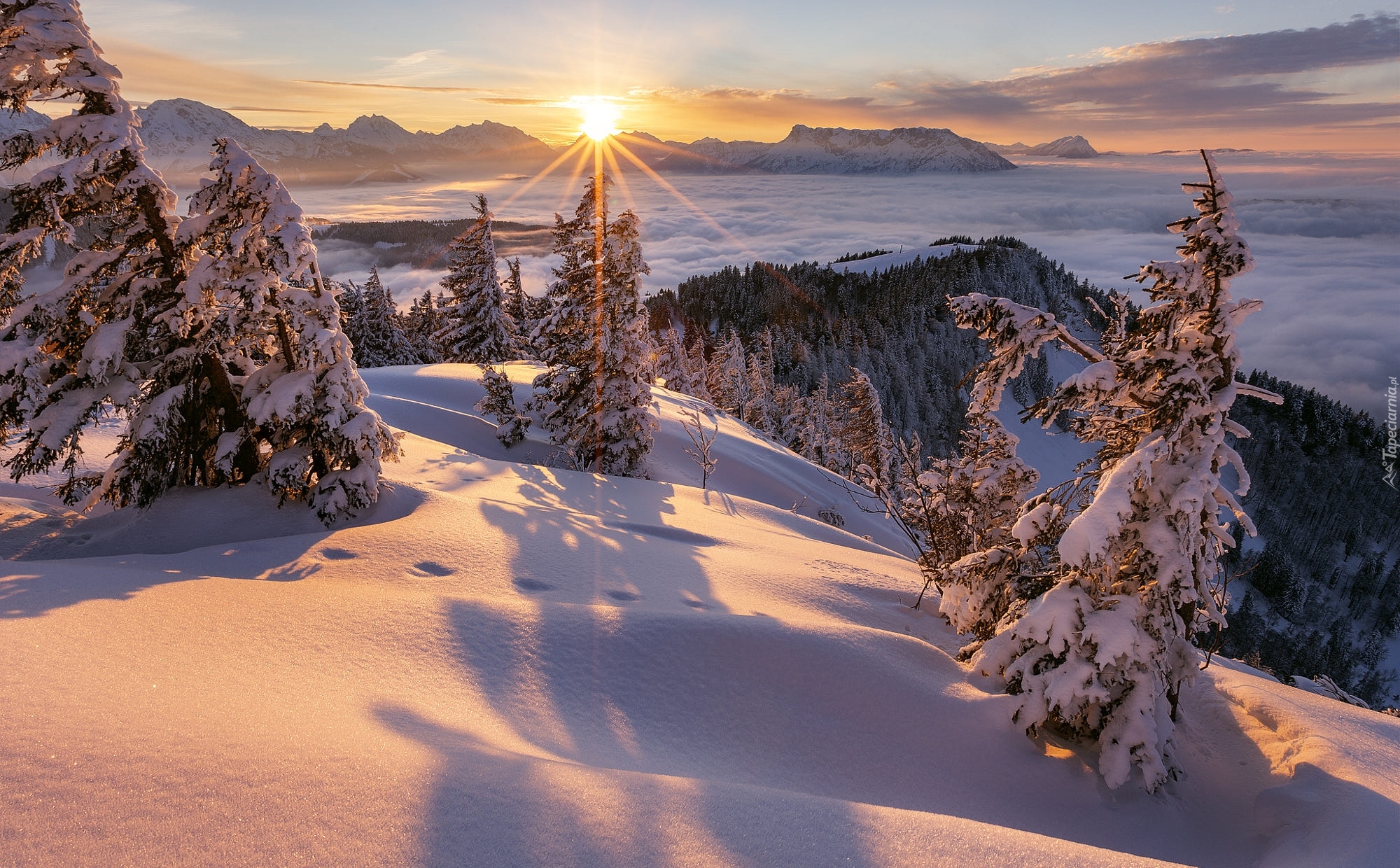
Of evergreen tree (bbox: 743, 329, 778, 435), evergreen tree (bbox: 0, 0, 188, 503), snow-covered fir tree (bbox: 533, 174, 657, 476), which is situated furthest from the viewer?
evergreen tree (bbox: 743, 329, 778, 435)

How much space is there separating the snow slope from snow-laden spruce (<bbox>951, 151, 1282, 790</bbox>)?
2.00 ft

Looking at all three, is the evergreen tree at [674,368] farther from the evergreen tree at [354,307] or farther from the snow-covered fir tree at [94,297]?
the snow-covered fir tree at [94,297]

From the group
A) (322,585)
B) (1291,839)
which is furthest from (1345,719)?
(322,585)

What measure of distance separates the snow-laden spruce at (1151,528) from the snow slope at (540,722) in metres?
0.61

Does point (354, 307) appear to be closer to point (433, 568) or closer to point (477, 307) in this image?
point (477, 307)

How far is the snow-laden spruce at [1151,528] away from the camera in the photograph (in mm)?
6023

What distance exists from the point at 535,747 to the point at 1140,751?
5268mm

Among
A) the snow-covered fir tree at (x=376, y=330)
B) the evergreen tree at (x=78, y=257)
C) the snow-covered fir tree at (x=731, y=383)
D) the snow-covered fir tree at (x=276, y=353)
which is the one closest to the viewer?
the evergreen tree at (x=78, y=257)

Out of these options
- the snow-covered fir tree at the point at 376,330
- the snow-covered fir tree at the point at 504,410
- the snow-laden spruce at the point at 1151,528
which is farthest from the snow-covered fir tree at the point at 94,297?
the snow-covered fir tree at the point at 376,330

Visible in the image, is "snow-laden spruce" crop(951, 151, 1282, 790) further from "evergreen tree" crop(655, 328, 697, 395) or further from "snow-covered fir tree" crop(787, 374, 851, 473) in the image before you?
"evergreen tree" crop(655, 328, 697, 395)

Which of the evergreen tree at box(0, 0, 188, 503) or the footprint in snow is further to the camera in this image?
the evergreen tree at box(0, 0, 188, 503)

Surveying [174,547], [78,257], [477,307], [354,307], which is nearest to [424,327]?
[354,307]

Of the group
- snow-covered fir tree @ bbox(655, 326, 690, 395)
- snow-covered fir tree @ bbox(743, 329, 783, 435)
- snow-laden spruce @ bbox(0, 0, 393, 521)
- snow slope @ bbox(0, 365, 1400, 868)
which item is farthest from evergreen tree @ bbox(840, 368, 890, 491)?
snow-laden spruce @ bbox(0, 0, 393, 521)

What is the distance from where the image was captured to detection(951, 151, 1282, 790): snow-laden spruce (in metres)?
6.02
